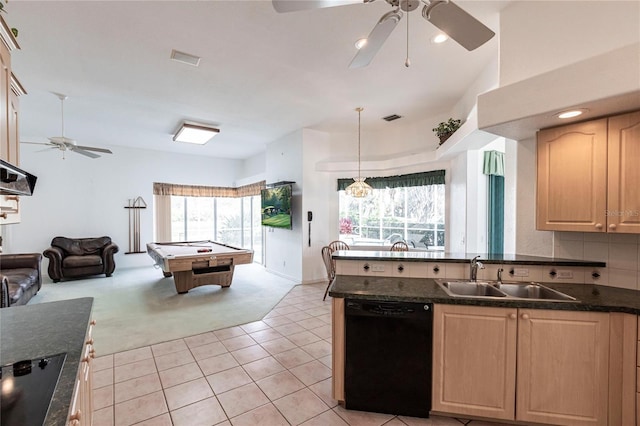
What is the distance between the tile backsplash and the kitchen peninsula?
12cm

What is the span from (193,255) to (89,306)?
3.12m

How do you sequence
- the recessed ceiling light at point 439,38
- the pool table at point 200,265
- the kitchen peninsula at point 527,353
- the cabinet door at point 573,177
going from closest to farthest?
the kitchen peninsula at point 527,353 < the cabinet door at point 573,177 < the recessed ceiling light at point 439,38 < the pool table at point 200,265

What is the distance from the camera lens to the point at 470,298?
1990 mm

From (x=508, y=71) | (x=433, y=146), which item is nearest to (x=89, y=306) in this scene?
(x=508, y=71)

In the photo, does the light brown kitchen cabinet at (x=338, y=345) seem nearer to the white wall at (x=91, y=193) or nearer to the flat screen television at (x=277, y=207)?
the flat screen television at (x=277, y=207)

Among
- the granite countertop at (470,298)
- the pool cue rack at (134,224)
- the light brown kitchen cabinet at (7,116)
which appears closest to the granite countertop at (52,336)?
the light brown kitchen cabinet at (7,116)

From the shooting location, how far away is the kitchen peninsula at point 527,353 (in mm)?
1812

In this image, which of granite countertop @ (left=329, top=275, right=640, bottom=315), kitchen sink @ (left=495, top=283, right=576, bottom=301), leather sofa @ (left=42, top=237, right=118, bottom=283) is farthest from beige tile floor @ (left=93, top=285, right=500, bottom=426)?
leather sofa @ (left=42, top=237, right=118, bottom=283)

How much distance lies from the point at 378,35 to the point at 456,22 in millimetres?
442

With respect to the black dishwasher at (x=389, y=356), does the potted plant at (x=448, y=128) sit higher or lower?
higher

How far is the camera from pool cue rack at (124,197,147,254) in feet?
24.4

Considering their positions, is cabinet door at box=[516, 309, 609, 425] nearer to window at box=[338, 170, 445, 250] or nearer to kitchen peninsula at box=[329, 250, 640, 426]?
kitchen peninsula at box=[329, 250, 640, 426]

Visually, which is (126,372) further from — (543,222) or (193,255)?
(543,222)

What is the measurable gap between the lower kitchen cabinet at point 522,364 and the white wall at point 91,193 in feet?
25.8
